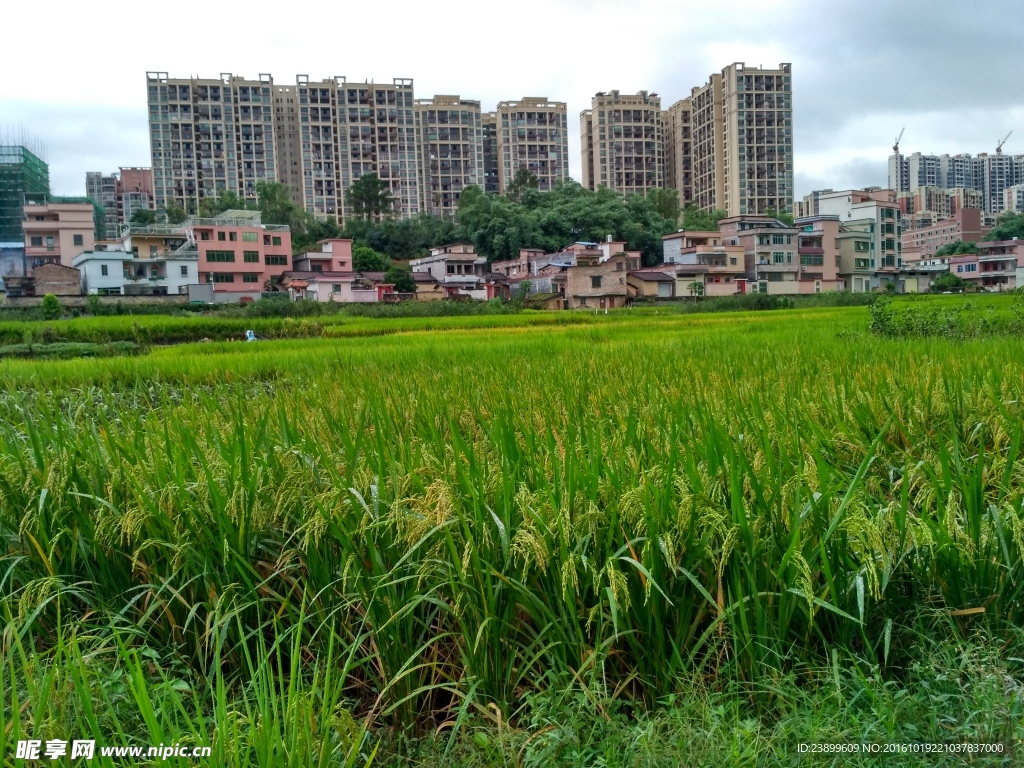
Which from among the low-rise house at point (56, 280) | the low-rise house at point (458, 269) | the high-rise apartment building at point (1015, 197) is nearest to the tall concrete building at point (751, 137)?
the low-rise house at point (458, 269)

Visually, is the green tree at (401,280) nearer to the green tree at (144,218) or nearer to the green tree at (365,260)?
the green tree at (365,260)

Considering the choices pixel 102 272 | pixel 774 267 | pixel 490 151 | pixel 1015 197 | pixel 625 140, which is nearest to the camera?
pixel 102 272

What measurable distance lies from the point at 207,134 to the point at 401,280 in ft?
170

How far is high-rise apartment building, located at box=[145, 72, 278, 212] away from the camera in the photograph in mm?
80938

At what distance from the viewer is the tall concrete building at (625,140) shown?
9031 centimetres

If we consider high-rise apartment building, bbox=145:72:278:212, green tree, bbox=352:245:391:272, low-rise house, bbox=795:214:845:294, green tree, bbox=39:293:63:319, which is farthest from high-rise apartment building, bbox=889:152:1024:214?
green tree, bbox=39:293:63:319

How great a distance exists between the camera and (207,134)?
81562 mm

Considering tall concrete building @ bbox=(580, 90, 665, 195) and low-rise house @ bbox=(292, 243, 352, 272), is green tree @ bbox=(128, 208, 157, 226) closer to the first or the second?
low-rise house @ bbox=(292, 243, 352, 272)

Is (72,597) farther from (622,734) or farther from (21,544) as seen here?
(622,734)

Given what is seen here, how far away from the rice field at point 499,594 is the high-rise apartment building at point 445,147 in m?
87.6

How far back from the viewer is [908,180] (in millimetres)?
137750

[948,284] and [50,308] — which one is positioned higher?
[948,284]

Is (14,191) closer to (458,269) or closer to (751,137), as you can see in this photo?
(458,269)

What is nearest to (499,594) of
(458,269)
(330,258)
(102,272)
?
(102,272)
